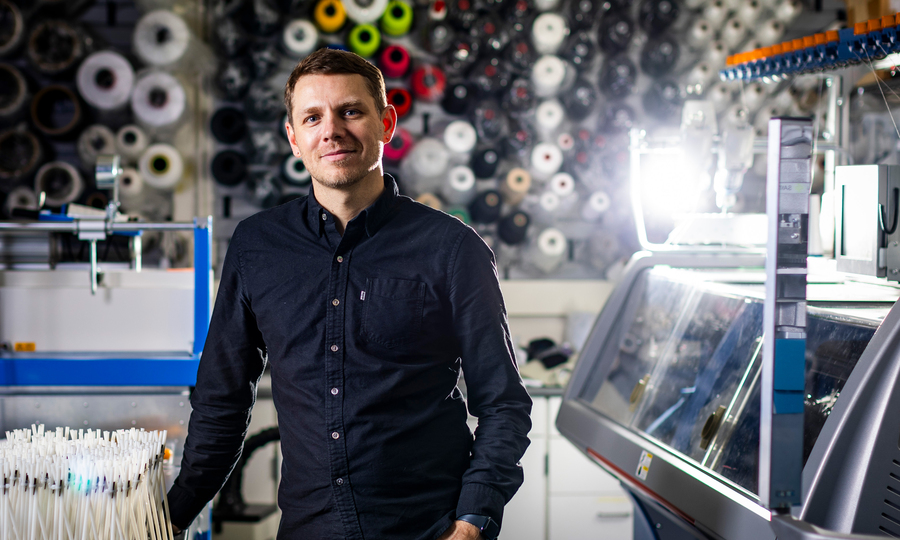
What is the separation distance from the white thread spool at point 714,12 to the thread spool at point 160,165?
3182 mm

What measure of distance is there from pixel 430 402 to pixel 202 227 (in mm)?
1042

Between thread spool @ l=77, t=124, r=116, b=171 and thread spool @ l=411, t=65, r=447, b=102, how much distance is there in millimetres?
1711

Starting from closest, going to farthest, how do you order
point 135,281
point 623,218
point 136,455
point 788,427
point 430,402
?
point 788,427 < point 136,455 < point 430,402 < point 135,281 < point 623,218

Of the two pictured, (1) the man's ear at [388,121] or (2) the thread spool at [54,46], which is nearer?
(1) the man's ear at [388,121]

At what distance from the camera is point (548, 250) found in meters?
4.29

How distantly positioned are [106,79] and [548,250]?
263 cm

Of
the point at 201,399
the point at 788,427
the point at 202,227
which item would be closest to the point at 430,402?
the point at 201,399

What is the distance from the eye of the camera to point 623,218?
4.35m

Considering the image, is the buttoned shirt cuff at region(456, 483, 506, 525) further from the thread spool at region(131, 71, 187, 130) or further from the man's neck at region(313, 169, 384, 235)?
the thread spool at region(131, 71, 187, 130)

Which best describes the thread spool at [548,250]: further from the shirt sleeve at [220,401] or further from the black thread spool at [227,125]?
the shirt sleeve at [220,401]

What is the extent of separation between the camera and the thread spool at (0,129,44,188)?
396 centimetres

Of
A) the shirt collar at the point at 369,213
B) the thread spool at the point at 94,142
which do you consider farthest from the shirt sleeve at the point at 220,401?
the thread spool at the point at 94,142

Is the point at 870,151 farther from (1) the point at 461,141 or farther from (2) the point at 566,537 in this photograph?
(2) the point at 566,537

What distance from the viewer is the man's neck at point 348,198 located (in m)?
1.37
